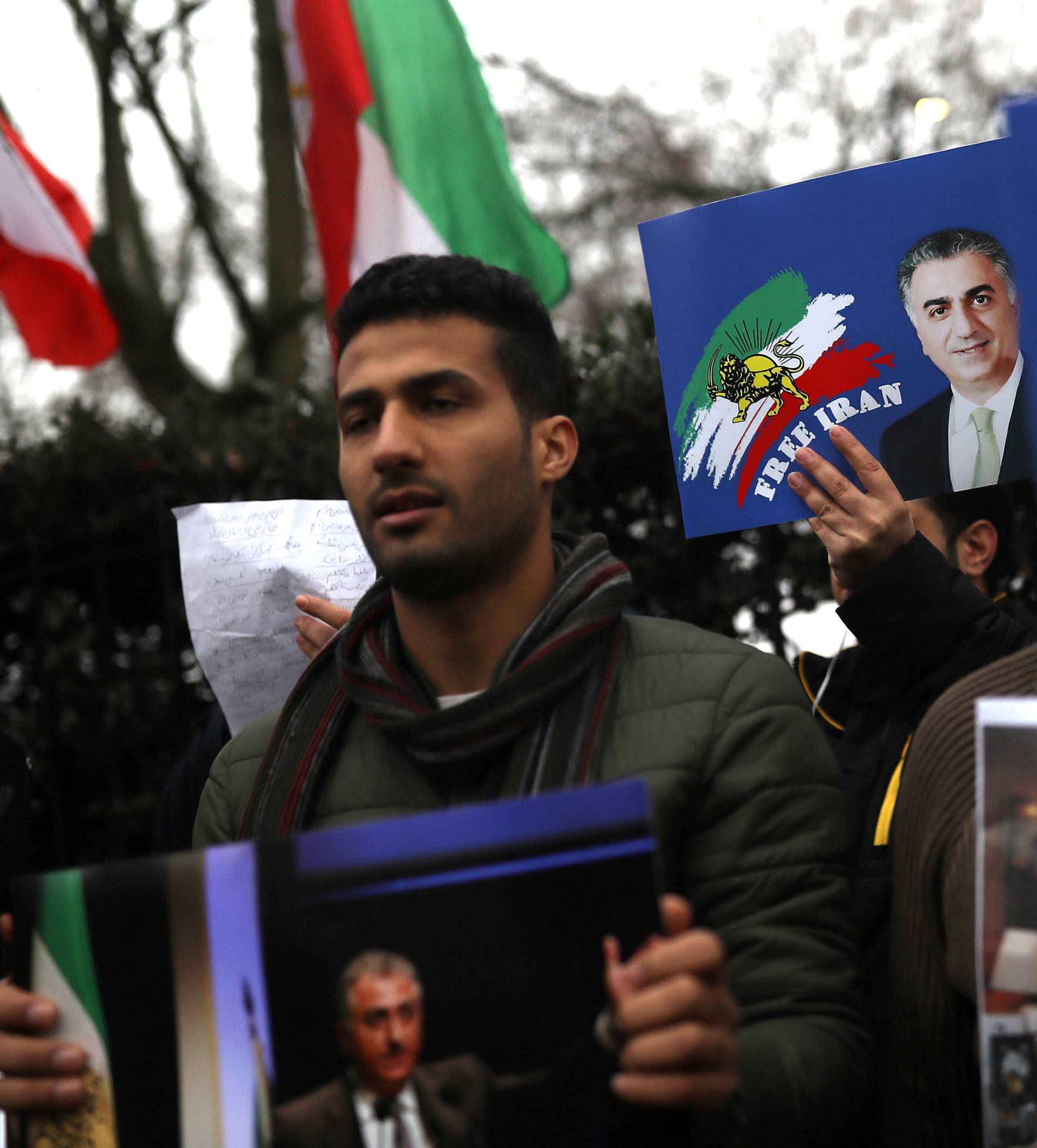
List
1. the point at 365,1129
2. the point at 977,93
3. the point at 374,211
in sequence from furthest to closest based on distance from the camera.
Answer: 1. the point at 977,93
2. the point at 374,211
3. the point at 365,1129

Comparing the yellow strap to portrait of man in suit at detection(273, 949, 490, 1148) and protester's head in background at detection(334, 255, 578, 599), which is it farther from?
portrait of man in suit at detection(273, 949, 490, 1148)

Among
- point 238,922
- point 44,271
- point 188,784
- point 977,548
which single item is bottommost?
point 238,922

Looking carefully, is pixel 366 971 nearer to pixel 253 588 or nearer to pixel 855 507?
pixel 855 507

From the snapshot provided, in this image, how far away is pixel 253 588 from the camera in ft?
9.67

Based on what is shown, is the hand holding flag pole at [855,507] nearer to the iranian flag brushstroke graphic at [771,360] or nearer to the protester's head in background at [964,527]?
the iranian flag brushstroke graphic at [771,360]

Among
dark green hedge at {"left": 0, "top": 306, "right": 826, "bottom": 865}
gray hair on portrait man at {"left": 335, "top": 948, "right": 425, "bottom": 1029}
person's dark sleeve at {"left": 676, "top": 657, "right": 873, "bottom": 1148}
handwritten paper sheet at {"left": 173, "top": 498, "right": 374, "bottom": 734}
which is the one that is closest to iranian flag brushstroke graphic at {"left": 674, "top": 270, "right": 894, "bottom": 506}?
person's dark sleeve at {"left": 676, "top": 657, "right": 873, "bottom": 1148}

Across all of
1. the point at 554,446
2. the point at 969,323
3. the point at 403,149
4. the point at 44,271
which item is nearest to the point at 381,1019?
the point at 554,446

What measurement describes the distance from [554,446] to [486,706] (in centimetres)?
53

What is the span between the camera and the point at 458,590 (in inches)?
83.1

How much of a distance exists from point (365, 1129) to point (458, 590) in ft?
2.79

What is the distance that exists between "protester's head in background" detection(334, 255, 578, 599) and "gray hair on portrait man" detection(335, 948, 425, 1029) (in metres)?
0.70

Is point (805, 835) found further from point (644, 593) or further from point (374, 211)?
point (374, 211)

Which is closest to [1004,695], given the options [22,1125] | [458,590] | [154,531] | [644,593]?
[458,590]

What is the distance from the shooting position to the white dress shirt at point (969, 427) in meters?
2.42
